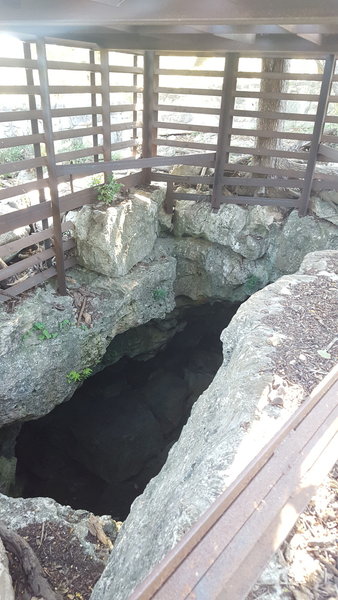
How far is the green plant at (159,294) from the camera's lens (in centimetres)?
811

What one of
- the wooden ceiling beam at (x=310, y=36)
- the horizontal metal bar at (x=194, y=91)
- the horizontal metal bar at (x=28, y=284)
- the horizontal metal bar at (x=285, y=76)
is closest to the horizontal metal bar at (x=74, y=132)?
the horizontal metal bar at (x=194, y=91)

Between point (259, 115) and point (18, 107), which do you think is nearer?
point (259, 115)

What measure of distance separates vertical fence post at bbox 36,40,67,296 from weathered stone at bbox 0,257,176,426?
0.36 m

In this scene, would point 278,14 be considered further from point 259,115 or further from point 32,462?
point 32,462

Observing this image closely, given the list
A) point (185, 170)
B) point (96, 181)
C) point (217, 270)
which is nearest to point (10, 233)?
point (96, 181)

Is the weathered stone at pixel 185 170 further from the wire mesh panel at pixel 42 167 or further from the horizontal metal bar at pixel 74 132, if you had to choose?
the horizontal metal bar at pixel 74 132

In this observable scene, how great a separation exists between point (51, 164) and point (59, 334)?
2.45m

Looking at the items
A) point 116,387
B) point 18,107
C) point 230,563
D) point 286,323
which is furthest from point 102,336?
point 18,107

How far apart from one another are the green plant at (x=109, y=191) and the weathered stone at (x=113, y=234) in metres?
0.19

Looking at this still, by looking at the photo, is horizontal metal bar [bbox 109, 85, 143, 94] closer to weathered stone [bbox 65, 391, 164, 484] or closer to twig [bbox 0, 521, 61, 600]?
weathered stone [bbox 65, 391, 164, 484]

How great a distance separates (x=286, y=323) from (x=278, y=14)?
300 centimetres

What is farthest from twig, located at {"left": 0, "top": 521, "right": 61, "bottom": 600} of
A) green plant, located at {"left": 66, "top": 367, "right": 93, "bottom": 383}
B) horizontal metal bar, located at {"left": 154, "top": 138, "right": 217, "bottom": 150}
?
horizontal metal bar, located at {"left": 154, "top": 138, "right": 217, "bottom": 150}

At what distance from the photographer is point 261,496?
2.04 meters

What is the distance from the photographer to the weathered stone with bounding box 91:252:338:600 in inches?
107
